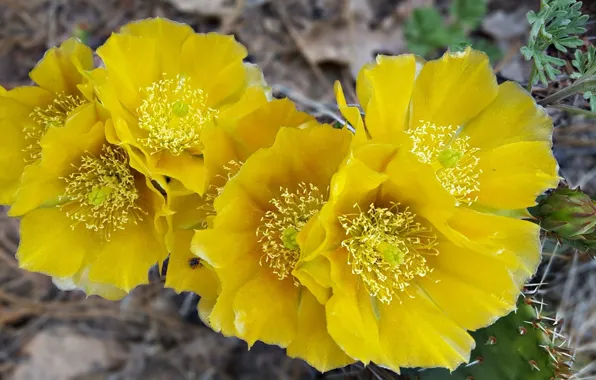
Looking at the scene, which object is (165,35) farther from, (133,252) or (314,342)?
(314,342)

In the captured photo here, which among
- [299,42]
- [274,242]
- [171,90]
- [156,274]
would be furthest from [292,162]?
[299,42]

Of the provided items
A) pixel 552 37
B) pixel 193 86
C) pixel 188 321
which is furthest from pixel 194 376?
pixel 552 37

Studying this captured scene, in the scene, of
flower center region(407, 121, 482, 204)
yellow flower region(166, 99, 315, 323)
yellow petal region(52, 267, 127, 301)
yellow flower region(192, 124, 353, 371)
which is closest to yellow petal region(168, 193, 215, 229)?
yellow flower region(166, 99, 315, 323)

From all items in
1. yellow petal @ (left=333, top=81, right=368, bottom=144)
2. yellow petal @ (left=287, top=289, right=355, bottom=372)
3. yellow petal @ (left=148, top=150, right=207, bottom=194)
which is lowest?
yellow petal @ (left=287, top=289, right=355, bottom=372)

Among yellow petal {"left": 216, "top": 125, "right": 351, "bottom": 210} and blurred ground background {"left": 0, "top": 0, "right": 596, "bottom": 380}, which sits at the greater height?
yellow petal {"left": 216, "top": 125, "right": 351, "bottom": 210}

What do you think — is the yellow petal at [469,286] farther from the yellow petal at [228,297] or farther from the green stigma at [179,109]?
the green stigma at [179,109]

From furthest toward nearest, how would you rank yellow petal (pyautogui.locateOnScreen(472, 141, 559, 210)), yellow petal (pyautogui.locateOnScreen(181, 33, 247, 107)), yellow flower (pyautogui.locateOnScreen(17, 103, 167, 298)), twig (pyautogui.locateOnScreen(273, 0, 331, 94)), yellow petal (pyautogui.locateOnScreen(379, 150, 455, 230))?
twig (pyautogui.locateOnScreen(273, 0, 331, 94)) < yellow petal (pyautogui.locateOnScreen(181, 33, 247, 107)) < yellow flower (pyautogui.locateOnScreen(17, 103, 167, 298)) < yellow petal (pyautogui.locateOnScreen(472, 141, 559, 210)) < yellow petal (pyautogui.locateOnScreen(379, 150, 455, 230))

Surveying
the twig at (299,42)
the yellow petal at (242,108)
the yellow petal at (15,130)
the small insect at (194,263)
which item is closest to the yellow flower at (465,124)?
the yellow petal at (242,108)

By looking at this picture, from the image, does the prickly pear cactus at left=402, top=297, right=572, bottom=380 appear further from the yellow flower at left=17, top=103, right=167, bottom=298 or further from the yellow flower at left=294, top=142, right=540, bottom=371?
the yellow flower at left=17, top=103, right=167, bottom=298
